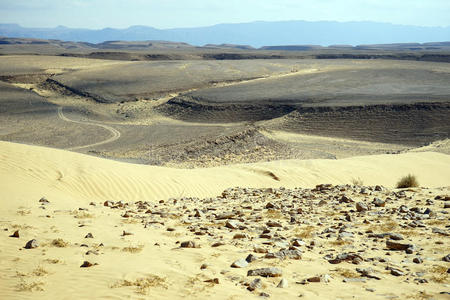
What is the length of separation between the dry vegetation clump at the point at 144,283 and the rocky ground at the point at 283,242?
0.04ft

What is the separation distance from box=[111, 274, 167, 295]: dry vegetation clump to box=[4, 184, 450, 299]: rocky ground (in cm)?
1

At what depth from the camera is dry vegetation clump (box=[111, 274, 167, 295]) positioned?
478 cm

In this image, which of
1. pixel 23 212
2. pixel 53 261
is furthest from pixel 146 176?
pixel 53 261

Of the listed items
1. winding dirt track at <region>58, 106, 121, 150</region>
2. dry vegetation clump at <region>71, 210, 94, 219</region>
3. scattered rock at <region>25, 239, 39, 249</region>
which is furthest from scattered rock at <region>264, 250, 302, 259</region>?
winding dirt track at <region>58, 106, 121, 150</region>

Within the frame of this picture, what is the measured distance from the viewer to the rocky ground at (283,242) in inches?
198

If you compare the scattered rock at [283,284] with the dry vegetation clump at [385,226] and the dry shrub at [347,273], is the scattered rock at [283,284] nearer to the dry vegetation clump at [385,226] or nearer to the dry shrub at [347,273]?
the dry shrub at [347,273]

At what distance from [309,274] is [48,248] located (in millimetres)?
3373

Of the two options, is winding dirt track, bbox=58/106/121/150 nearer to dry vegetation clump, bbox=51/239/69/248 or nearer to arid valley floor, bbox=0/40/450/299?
arid valley floor, bbox=0/40/450/299

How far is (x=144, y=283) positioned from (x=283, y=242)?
8.19 feet

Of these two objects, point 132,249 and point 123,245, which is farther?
point 123,245

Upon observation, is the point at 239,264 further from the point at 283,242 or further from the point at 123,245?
the point at 123,245

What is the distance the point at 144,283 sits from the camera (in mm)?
4938

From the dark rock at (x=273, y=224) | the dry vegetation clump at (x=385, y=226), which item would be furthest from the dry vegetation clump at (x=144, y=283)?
the dry vegetation clump at (x=385, y=226)

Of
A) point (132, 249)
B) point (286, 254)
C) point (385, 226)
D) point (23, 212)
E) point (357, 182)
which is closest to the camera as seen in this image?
point (286, 254)
